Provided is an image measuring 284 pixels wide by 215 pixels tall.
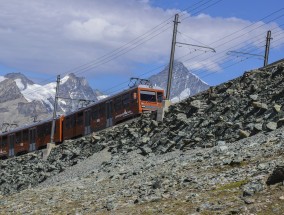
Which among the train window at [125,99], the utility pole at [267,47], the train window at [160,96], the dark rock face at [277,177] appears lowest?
the dark rock face at [277,177]

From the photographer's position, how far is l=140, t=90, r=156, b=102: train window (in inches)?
2157

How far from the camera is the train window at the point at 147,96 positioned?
180 ft

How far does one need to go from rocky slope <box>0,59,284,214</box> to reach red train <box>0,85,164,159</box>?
3667 mm

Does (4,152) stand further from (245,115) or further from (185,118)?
(245,115)

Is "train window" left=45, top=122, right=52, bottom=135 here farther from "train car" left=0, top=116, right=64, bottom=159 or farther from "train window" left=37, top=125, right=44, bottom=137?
"train window" left=37, top=125, right=44, bottom=137

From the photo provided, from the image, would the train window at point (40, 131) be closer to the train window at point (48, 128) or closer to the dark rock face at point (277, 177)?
the train window at point (48, 128)

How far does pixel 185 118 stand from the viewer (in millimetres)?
42812

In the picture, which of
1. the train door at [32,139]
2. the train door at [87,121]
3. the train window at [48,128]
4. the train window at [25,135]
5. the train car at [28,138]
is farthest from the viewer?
the train window at [25,135]

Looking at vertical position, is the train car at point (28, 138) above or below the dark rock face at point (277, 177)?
above

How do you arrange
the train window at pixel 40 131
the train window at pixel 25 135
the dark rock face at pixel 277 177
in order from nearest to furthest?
the dark rock face at pixel 277 177, the train window at pixel 40 131, the train window at pixel 25 135

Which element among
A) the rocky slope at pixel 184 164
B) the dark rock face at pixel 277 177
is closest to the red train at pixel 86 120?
the rocky slope at pixel 184 164

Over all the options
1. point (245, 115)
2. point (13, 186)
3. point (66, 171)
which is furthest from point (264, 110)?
point (13, 186)

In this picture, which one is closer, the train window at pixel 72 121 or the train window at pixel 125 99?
the train window at pixel 125 99

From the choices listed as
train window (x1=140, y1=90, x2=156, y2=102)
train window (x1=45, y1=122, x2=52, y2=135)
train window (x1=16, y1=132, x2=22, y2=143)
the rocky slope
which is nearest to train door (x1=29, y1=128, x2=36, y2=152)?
train window (x1=45, y1=122, x2=52, y2=135)
